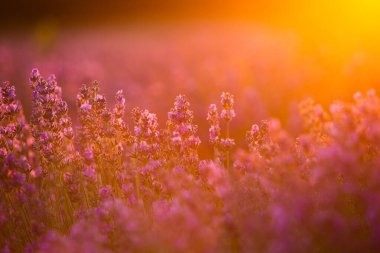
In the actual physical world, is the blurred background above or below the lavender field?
above

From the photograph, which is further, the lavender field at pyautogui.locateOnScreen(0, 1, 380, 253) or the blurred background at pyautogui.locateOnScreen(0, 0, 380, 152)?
the blurred background at pyautogui.locateOnScreen(0, 0, 380, 152)

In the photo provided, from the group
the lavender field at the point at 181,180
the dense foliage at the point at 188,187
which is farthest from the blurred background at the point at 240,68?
the dense foliage at the point at 188,187

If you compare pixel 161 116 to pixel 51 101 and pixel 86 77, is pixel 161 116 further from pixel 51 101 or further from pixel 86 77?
pixel 51 101

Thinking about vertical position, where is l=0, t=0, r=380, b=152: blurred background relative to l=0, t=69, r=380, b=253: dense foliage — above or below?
above

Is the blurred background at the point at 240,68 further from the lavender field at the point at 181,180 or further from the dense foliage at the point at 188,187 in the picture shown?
the dense foliage at the point at 188,187

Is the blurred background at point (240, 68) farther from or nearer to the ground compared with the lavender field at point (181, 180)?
farther from the ground

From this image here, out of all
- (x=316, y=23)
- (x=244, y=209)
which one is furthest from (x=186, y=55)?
(x=244, y=209)

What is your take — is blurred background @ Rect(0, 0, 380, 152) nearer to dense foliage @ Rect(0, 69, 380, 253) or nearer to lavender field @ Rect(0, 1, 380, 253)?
lavender field @ Rect(0, 1, 380, 253)

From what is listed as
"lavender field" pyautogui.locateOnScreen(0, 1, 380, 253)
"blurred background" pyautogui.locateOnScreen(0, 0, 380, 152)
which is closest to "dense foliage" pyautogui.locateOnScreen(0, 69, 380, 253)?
"lavender field" pyautogui.locateOnScreen(0, 1, 380, 253)

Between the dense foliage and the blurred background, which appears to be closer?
the dense foliage
